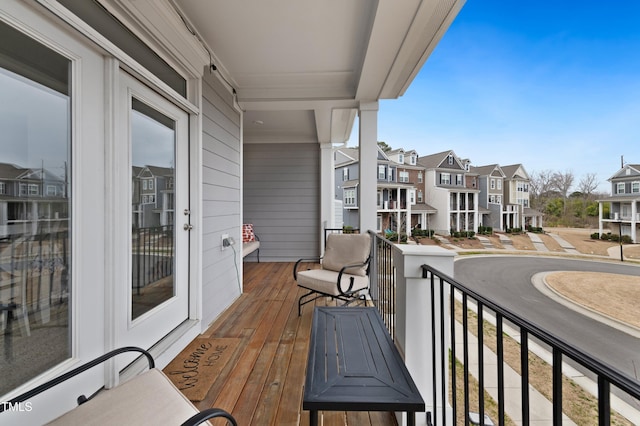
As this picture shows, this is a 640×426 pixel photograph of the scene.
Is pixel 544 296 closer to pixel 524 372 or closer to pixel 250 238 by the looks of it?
pixel 250 238

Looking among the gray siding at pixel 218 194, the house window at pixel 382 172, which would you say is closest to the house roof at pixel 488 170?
the house window at pixel 382 172

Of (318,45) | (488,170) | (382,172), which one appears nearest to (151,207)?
(318,45)

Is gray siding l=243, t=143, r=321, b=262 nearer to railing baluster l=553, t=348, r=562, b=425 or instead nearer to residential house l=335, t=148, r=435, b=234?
residential house l=335, t=148, r=435, b=234

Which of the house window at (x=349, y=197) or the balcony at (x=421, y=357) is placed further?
the house window at (x=349, y=197)

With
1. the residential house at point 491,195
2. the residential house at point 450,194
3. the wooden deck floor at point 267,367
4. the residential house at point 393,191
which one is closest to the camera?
the wooden deck floor at point 267,367

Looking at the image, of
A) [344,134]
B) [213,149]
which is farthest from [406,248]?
[344,134]

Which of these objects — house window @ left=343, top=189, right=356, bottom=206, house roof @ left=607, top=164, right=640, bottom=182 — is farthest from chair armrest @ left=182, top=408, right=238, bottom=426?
house window @ left=343, top=189, right=356, bottom=206

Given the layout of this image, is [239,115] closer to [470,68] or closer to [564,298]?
[564,298]

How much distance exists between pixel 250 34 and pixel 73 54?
149cm

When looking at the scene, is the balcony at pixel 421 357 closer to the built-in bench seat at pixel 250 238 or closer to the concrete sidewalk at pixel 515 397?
the concrete sidewalk at pixel 515 397

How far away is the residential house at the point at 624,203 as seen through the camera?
4616 millimetres

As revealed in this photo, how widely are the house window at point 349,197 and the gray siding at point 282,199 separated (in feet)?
14.2

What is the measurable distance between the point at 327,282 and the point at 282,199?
331 centimetres

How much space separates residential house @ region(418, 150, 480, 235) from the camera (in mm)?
8680
